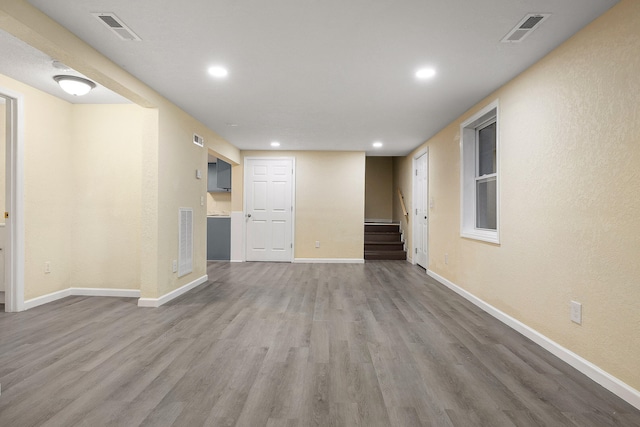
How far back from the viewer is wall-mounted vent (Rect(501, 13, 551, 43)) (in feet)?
6.80

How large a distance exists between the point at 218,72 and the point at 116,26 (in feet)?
2.83

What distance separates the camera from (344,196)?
6.76 meters

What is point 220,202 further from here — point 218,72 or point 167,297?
point 218,72

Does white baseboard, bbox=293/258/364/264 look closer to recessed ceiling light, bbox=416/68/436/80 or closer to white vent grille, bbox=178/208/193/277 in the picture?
white vent grille, bbox=178/208/193/277

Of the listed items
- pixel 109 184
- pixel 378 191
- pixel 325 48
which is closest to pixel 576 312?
pixel 325 48

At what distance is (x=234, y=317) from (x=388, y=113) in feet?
9.63

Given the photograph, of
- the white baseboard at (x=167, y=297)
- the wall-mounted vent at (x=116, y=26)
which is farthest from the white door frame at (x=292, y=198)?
the wall-mounted vent at (x=116, y=26)

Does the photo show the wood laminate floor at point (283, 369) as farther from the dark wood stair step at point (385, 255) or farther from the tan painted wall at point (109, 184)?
the dark wood stair step at point (385, 255)

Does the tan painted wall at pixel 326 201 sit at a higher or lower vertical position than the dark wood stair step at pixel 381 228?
higher

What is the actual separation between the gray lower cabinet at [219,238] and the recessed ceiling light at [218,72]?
4.20 meters

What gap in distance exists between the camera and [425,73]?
2.94m

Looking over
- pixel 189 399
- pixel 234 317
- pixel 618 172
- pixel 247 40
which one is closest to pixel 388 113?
pixel 247 40

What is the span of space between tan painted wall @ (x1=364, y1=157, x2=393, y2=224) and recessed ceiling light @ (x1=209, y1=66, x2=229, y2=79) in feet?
22.1

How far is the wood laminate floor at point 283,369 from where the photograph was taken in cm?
164
